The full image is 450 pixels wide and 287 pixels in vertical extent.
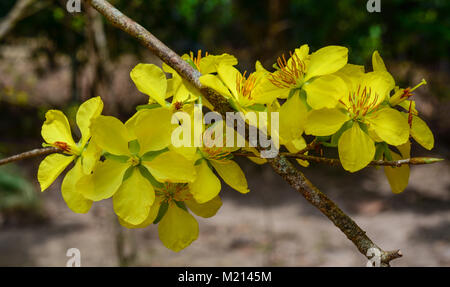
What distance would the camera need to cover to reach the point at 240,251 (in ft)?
11.4

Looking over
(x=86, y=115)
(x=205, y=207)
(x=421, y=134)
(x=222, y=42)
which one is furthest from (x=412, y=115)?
(x=222, y=42)

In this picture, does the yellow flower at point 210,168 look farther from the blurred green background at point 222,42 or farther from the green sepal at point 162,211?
the blurred green background at point 222,42

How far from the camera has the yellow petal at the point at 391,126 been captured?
0.43m

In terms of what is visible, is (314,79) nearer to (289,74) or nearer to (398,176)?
(289,74)

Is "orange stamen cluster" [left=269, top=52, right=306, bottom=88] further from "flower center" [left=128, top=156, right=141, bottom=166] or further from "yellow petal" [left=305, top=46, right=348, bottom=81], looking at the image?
"flower center" [left=128, top=156, right=141, bottom=166]

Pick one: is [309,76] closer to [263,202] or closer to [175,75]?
[175,75]

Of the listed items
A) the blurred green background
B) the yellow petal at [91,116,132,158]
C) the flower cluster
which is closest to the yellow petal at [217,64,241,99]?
the flower cluster

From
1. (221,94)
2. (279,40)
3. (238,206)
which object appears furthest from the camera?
(238,206)

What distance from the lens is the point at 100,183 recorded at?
41cm

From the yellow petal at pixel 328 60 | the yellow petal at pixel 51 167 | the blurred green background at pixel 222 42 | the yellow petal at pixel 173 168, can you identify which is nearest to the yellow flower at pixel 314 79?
the yellow petal at pixel 328 60

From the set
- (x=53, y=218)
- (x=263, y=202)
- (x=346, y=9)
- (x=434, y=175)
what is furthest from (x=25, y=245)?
(x=434, y=175)

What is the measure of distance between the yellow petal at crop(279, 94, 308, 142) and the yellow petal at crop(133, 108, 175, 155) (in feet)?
0.33

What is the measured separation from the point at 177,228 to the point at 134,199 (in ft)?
0.28
